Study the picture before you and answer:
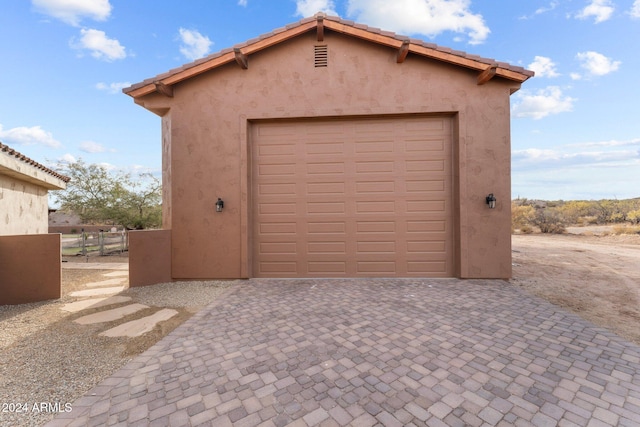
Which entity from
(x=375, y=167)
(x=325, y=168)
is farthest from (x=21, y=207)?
(x=375, y=167)

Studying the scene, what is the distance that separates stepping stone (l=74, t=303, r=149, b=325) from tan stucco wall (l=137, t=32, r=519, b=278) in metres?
1.72

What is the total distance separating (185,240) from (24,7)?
28.5 feet

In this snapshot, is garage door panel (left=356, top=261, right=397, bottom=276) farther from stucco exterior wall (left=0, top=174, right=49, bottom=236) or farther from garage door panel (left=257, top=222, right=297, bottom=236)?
stucco exterior wall (left=0, top=174, right=49, bottom=236)

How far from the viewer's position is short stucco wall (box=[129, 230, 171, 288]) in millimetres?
5918

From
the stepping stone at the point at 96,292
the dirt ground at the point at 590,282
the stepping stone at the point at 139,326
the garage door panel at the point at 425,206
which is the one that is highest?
the garage door panel at the point at 425,206

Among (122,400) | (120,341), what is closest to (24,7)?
(120,341)

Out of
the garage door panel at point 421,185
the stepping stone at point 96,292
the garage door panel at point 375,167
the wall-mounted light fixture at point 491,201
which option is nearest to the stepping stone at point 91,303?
the stepping stone at point 96,292

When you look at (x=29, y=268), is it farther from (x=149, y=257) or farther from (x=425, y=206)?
(x=425, y=206)

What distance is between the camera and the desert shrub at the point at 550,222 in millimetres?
16158

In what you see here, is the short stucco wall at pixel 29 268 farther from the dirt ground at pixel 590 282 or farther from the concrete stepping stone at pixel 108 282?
the dirt ground at pixel 590 282

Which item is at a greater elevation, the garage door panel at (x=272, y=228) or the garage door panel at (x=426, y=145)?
the garage door panel at (x=426, y=145)

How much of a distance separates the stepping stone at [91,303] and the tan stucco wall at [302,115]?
1.36 metres

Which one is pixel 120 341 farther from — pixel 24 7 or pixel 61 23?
pixel 61 23

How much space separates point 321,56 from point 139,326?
21.6ft
